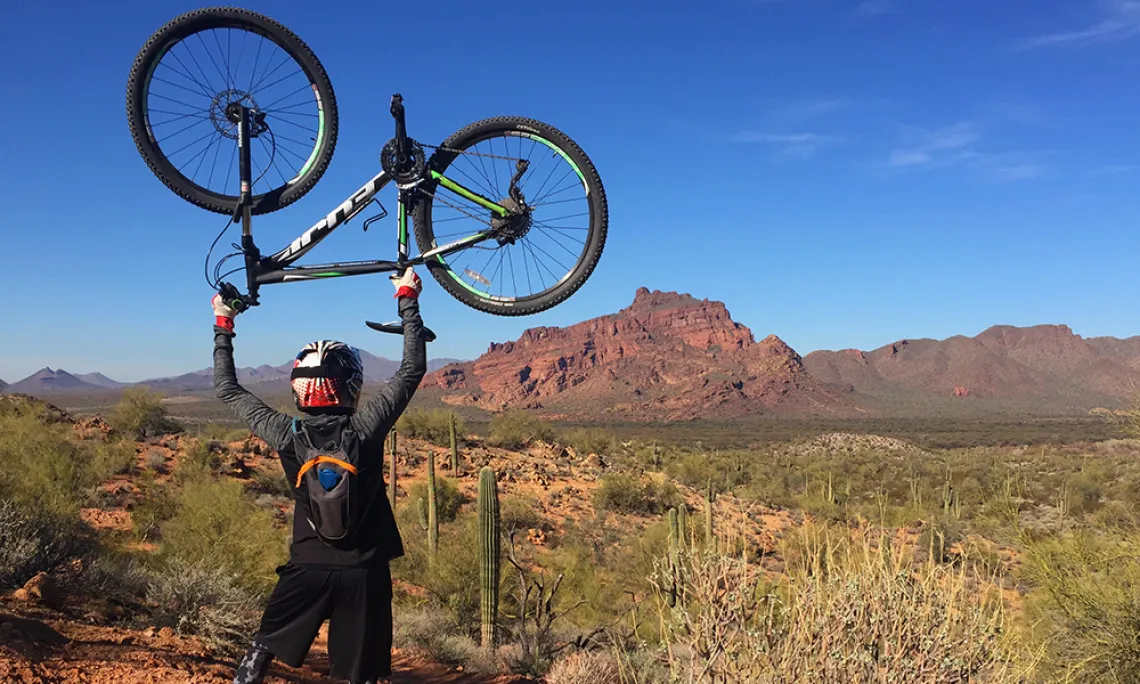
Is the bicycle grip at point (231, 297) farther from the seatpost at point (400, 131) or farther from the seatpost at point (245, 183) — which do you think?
the seatpost at point (400, 131)

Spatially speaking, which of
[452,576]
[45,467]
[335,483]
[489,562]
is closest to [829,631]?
[335,483]

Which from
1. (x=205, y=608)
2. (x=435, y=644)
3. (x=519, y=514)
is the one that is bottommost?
(x=519, y=514)

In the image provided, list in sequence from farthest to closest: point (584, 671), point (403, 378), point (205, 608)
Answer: point (205, 608) → point (584, 671) → point (403, 378)

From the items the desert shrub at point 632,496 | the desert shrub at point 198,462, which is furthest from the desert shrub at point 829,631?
the desert shrub at point 632,496

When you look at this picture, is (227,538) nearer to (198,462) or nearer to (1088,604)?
(1088,604)

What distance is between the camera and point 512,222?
4.41 m

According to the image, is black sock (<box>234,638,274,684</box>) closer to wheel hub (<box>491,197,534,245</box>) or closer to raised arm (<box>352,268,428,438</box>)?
raised arm (<box>352,268,428,438</box>)

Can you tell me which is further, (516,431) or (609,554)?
(516,431)

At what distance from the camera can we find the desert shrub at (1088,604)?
8180 mm

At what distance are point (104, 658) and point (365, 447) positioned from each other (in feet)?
10.8

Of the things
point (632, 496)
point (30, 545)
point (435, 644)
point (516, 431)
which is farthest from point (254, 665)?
point (516, 431)

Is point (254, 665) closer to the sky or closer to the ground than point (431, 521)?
closer to the sky

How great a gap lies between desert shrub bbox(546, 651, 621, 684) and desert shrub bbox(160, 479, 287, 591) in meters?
4.84

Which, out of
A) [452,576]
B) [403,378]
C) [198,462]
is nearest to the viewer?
[403,378]
